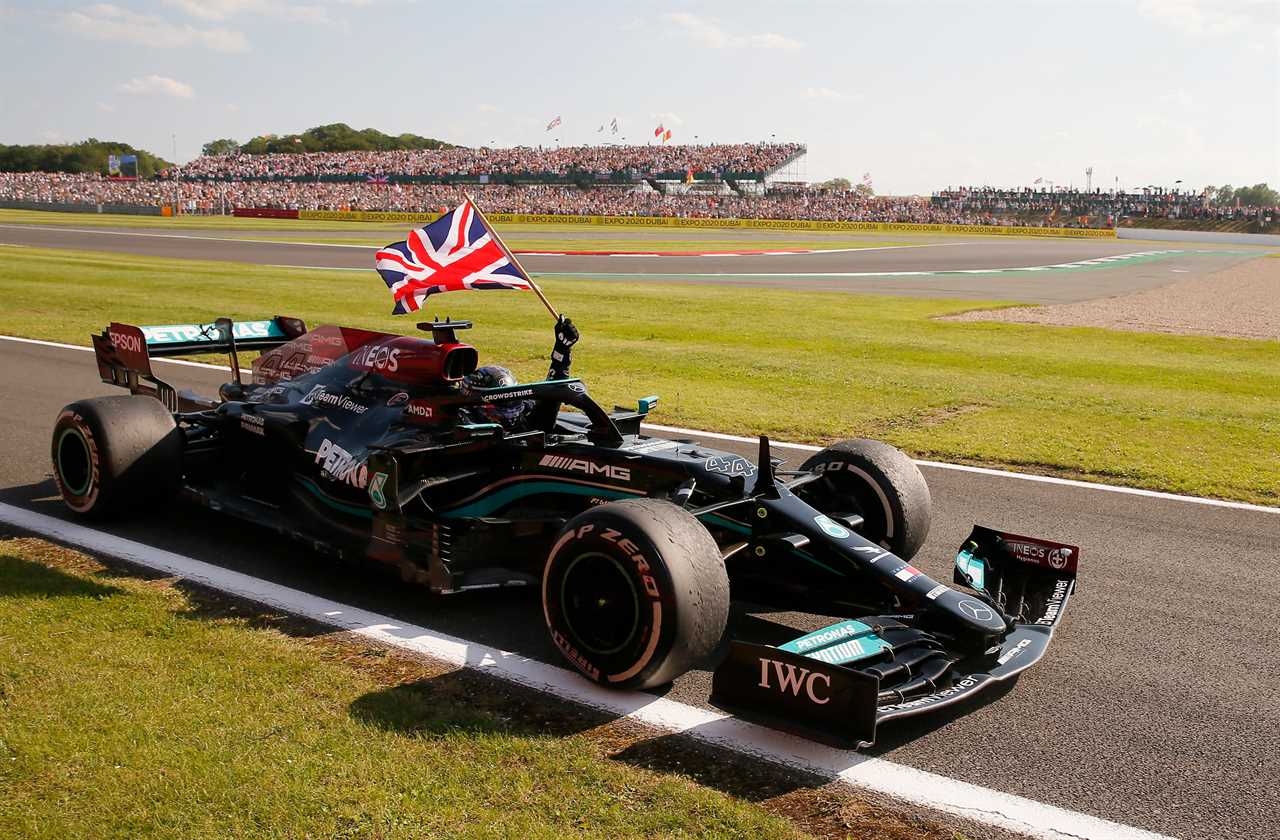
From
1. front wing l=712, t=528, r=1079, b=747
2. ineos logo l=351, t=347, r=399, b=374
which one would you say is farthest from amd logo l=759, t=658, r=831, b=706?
ineos logo l=351, t=347, r=399, b=374

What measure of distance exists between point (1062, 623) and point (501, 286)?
387cm

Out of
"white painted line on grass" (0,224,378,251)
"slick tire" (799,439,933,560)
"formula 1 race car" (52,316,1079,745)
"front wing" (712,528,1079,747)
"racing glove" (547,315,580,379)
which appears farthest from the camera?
"white painted line on grass" (0,224,378,251)

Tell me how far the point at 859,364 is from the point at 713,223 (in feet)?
184

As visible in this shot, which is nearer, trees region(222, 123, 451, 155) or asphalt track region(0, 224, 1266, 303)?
asphalt track region(0, 224, 1266, 303)

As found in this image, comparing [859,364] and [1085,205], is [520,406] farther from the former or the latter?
[1085,205]

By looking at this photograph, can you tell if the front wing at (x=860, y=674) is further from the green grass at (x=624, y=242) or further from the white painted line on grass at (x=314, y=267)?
the green grass at (x=624, y=242)

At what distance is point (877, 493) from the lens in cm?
607

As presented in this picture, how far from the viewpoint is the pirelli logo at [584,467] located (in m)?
5.66

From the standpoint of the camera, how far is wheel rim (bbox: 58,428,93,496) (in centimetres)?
702

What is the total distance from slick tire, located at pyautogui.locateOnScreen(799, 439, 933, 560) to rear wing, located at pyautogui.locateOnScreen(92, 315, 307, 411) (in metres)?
4.26

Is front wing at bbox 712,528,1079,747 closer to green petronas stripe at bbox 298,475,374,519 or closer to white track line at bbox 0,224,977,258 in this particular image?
green petronas stripe at bbox 298,475,374,519

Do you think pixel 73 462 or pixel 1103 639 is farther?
pixel 73 462

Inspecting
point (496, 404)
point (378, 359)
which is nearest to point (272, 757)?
point (496, 404)

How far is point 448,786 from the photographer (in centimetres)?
388
